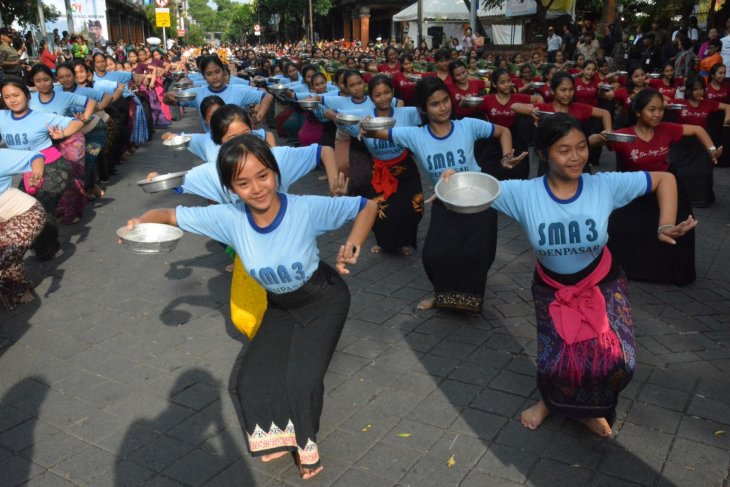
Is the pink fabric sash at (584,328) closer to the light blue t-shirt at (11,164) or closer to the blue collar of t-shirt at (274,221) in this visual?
the blue collar of t-shirt at (274,221)

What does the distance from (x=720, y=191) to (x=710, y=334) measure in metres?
4.85

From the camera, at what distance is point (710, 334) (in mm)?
4691

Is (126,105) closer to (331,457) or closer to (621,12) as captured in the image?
(331,457)

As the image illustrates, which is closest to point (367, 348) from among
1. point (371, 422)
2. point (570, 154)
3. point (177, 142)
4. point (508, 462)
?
point (371, 422)

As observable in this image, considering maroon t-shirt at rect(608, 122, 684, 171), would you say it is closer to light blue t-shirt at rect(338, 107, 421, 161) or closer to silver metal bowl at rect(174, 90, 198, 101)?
light blue t-shirt at rect(338, 107, 421, 161)

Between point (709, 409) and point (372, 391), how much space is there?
1901 mm

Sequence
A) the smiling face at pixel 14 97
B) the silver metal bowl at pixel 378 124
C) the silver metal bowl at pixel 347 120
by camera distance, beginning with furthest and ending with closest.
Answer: the smiling face at pixel 14 97
the silver metal bowl at pixel 347 120
the silver metal bowl at pixel 378 124

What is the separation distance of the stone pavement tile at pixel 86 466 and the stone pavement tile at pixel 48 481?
0.02 m

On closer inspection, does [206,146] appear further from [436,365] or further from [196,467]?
[196,467]

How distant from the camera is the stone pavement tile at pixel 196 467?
3.34 meters

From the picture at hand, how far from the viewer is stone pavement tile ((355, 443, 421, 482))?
10.9 ft

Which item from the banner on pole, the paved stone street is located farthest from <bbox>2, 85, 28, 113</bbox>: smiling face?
the banner on pole

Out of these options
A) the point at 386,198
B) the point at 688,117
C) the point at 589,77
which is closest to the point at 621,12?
the point at 589,77

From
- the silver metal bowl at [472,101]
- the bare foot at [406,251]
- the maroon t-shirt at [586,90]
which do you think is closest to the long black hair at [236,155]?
the bare foot at [406,251]
